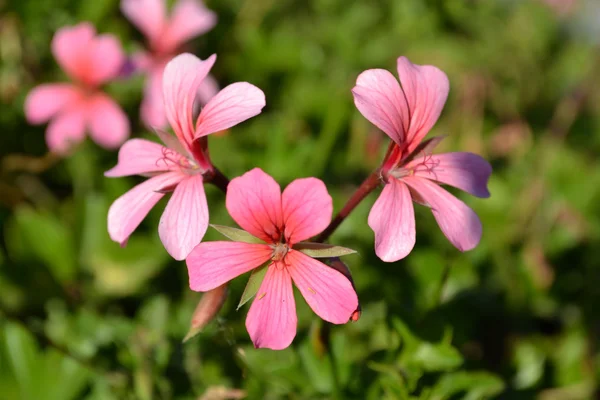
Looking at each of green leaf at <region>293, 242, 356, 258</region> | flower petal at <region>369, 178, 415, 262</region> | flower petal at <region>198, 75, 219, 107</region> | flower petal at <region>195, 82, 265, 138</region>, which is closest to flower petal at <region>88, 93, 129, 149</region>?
flower petal at <region>198, 75, 219, 107</region>

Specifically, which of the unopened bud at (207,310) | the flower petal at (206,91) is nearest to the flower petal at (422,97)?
the unopened bud at (207,310)

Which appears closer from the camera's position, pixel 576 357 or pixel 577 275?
pixel 576 357

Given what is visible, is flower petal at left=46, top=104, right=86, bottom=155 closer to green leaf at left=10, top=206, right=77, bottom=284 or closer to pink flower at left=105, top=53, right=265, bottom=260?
green leaf at left=10, top=206, right=77, bottom=284

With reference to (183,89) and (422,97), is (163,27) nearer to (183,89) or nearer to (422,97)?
(183,89)

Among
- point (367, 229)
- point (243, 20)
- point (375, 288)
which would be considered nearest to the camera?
point (375, 288)

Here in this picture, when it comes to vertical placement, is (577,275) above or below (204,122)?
below

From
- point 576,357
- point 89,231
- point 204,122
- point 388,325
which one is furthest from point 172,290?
point 576,357

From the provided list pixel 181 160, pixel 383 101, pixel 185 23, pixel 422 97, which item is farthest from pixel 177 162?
pixel 185 23

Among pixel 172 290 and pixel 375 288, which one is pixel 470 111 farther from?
pixel 172 290

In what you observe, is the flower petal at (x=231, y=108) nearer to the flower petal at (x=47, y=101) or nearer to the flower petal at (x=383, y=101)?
the flower petal at (x=383, y=101)
